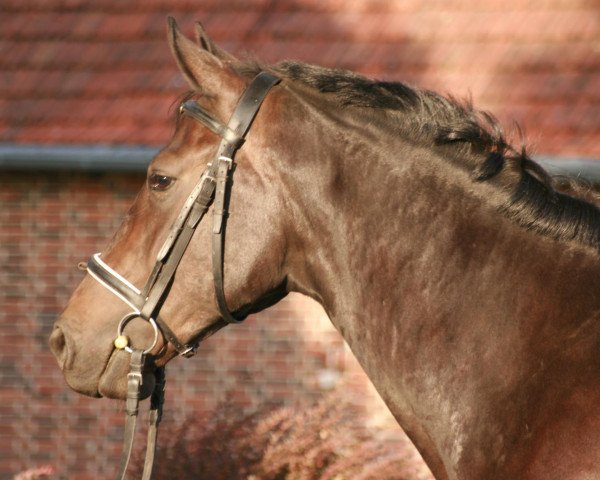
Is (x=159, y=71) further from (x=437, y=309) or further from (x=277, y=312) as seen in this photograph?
(x=437, y=309)

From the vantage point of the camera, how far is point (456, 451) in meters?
2.66

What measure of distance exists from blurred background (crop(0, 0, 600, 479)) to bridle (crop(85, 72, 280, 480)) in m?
3.64

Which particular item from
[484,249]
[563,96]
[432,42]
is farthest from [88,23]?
[484,249]

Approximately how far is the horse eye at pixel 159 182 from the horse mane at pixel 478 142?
414 millimetres

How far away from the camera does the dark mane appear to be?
107 inches

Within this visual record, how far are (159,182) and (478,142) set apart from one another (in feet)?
3.23

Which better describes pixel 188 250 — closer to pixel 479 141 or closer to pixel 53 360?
pixel 479 141

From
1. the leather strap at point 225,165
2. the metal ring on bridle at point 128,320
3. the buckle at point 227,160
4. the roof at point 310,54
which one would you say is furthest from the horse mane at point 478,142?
the roof at point 310,54

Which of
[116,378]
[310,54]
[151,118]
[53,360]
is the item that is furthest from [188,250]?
Answer: [53,360]

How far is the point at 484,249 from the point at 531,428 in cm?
53

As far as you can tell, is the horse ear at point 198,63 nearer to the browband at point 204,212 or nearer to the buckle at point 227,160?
the browband at point 204,212

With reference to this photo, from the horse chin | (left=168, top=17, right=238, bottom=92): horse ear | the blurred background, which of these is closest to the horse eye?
(left=168, top=17, right=238, bottom=92): horse ear

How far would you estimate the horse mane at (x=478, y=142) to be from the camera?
2730 mm

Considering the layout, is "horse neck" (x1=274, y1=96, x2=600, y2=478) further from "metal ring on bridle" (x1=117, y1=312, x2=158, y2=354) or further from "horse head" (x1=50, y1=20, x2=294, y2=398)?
"metal ring on bridle" (x1=117, y1=312, x2=158, y2=354)
